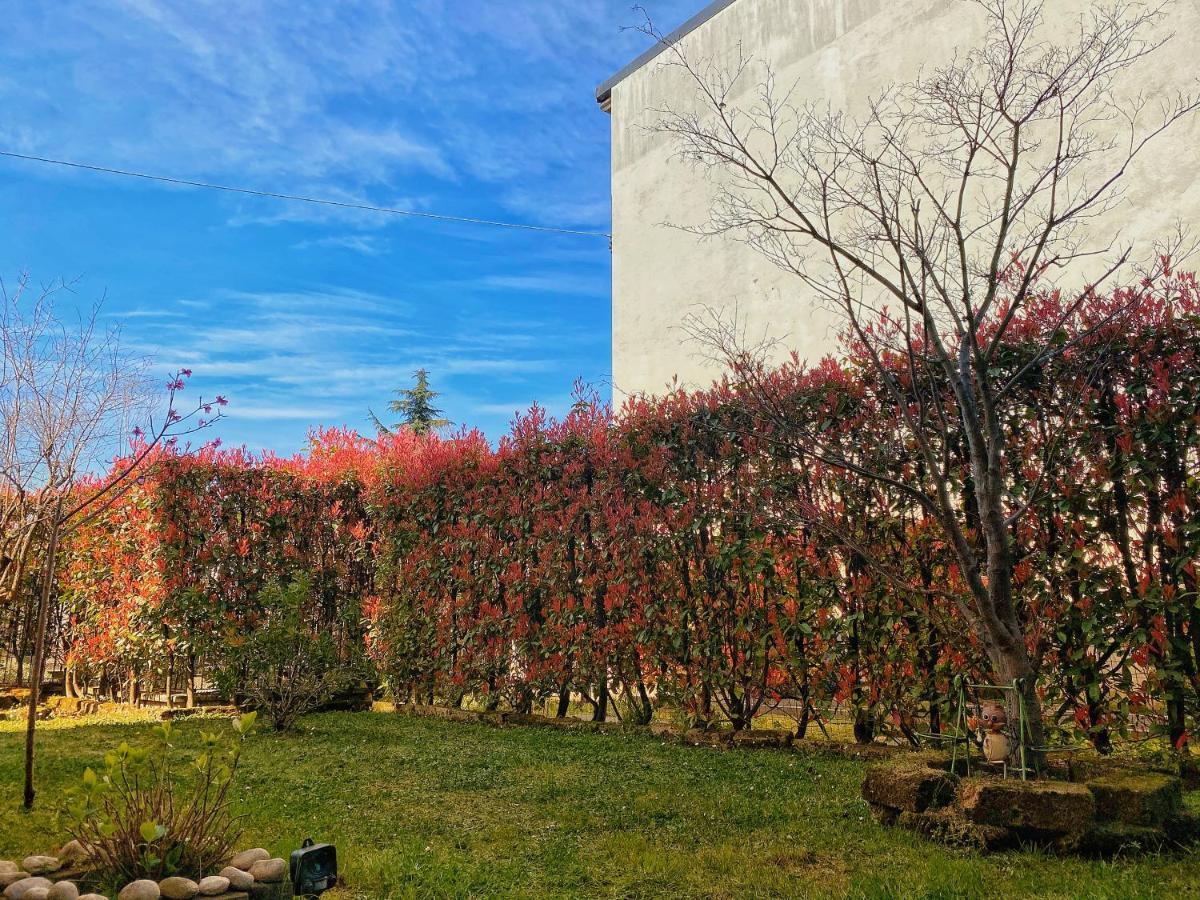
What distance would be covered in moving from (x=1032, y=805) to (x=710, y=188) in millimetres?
11041

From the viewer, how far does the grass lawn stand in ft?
10.6

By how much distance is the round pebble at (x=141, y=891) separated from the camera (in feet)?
8.57

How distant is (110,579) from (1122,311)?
1015 cm

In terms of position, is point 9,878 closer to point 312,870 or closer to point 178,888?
point 178,888

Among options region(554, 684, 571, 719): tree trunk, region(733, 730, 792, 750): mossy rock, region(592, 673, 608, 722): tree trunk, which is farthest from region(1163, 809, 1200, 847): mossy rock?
region(554, 684, 571, 719): tree trunk

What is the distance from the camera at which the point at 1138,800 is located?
3.54m

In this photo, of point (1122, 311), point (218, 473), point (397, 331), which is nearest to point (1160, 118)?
point (1122, 311)

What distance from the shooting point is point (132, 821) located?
2.98m

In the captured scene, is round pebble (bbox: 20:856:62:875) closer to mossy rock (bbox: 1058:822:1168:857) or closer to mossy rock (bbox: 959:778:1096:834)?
mossy rock (bbox: 959:778:1096:834)

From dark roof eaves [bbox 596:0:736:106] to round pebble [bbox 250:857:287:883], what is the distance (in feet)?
40.4

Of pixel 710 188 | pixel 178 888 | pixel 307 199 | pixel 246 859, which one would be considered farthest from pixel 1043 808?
pixel 307 199

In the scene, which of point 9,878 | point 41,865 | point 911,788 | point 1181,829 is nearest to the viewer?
point 9,878

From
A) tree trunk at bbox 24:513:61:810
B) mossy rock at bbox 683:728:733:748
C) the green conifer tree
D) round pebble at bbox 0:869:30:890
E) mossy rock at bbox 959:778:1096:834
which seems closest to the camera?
round pebble at bbox 0:869:30:890

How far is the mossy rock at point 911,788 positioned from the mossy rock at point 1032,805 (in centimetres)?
18
